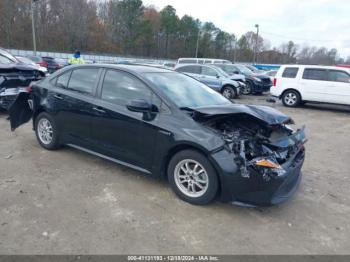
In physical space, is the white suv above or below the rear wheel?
above

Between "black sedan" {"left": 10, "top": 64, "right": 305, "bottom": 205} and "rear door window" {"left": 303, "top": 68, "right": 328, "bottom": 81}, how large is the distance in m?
8.58

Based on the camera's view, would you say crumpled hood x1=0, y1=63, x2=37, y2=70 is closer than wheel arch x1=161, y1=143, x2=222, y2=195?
No

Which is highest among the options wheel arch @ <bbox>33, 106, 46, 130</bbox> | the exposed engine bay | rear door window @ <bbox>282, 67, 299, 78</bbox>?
rear door window @ <bbox>282, 67, 299, 78</bbox>

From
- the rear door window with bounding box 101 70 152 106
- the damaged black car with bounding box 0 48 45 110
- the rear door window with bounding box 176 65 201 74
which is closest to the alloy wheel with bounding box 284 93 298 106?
the rear door window with bounding box 176 65 201 74

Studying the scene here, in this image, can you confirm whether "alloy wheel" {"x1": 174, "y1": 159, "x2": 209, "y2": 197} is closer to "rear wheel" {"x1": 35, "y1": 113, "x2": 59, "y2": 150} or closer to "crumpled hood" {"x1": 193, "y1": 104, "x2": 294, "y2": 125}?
"crumpled hood" {"x1": 193, "y1": 104, "x2": 294, "y2": 125}

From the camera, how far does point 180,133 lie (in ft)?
11.4

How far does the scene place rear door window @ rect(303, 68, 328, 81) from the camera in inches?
447

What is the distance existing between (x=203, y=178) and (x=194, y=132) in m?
0.56

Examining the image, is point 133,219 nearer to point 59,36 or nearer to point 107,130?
point 107,130

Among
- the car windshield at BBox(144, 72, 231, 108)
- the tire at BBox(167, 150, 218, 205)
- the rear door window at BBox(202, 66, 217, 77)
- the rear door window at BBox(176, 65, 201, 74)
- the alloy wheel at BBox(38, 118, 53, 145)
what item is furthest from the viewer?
the rear door window at BBox(176, 65, 201, 74)

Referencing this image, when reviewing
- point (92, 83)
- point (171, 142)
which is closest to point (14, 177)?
point (92, 83)

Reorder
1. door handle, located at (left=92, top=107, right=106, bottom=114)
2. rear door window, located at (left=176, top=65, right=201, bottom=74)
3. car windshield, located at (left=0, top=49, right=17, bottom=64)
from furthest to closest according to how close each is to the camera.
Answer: rear door window, located at (left=176, top=65, right=201, bottom=74), car windshield, located at (left=0, top=49, right=17, bottom=64), door handle, located at (left=92, top=107, right=106, bottom=114)

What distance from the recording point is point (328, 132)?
26.2ft

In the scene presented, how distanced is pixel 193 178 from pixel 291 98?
10.0 meters
